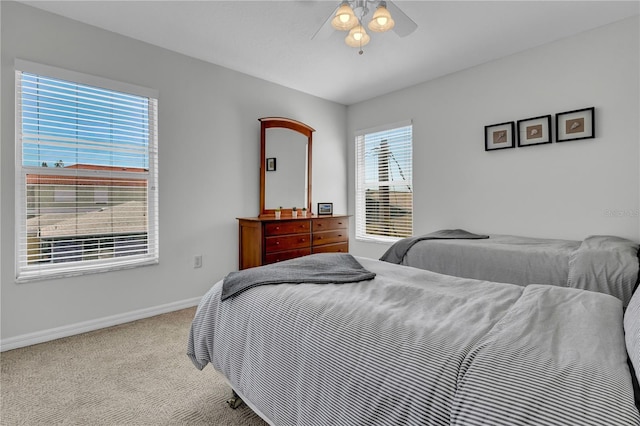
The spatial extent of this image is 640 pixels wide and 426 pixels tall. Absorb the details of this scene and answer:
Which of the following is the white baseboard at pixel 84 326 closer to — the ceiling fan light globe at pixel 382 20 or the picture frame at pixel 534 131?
the ceiling fan light globe at pixel 382 20

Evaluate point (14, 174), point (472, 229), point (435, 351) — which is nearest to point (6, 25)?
point (14, 174)

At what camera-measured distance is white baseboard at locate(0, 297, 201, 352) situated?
2400 mm

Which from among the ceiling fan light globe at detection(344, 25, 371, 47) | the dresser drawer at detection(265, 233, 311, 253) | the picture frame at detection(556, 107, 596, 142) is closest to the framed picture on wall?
the dresser drawer at detection(265, 233, 311, 253)

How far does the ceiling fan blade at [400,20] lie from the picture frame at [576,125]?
1.85 metres

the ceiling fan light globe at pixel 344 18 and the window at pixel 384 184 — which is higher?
the ceiling fan light globe at pixel 344 18

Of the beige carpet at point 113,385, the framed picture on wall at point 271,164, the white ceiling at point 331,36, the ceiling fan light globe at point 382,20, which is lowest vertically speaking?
the beige carpet at point 113,385

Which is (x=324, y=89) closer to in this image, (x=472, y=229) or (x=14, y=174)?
(x=472, y=229)

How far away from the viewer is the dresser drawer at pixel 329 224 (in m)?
3.85

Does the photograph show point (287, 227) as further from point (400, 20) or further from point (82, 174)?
point (400, 20)

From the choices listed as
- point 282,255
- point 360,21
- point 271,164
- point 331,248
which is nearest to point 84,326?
point 282,255

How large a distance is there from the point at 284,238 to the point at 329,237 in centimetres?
70

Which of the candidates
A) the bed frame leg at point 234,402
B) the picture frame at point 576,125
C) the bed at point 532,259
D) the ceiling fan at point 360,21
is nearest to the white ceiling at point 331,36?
the ceiling fan at point 360,21

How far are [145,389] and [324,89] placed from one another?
3.72 metres

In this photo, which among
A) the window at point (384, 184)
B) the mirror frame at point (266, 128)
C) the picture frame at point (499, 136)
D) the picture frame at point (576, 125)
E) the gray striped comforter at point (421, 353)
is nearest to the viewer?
the gray striped comforter at point (421, 353)
